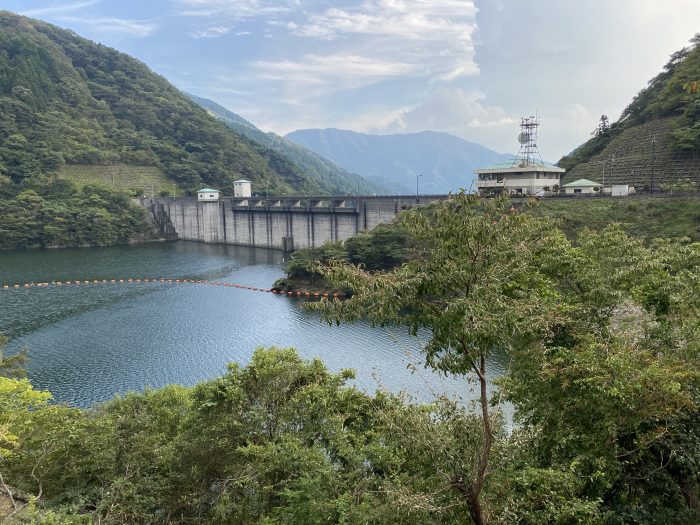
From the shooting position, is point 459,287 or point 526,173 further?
point 526,173

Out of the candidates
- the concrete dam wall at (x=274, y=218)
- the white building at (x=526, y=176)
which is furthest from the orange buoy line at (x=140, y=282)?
the white building at (x=526, y=176)

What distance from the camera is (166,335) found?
26609 mm

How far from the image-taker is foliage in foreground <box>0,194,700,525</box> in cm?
512

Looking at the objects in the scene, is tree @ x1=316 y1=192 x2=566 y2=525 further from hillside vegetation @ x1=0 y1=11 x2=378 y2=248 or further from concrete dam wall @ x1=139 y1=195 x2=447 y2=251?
hillside vegetation @ x1=0 y1=11 x2=378 y2=248

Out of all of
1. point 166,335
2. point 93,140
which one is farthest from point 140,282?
point 93,140

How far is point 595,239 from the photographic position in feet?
38.7

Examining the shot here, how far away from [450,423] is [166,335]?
23907mm

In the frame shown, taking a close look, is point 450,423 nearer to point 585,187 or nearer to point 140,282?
point 585,187

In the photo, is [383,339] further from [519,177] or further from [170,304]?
[519,177]

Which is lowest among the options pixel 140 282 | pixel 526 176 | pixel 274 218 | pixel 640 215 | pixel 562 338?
pixel 140 282

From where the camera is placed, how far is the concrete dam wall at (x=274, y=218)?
49125mm

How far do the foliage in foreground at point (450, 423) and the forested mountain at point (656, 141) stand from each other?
103 ft

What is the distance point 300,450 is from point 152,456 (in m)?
3.35

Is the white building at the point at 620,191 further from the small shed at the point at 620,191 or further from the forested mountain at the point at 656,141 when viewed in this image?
the forested mountain at the point at 656,141
